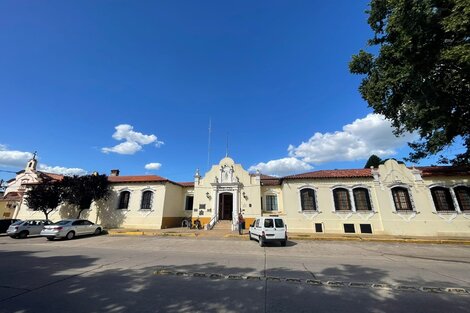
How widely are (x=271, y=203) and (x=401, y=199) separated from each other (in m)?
12.0

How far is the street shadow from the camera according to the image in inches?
166

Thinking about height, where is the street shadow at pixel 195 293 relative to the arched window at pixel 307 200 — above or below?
below

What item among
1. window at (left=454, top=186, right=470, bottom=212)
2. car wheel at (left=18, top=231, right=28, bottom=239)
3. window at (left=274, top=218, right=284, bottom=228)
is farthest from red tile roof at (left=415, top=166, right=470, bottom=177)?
car wheel at (left=18, top=231, right=28, bottom=239)

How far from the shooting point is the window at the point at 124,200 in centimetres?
2355

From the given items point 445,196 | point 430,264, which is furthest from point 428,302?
point 445,196

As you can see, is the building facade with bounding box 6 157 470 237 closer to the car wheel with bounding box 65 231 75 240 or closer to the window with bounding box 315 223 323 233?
the window with bounding box 315 223 323 233

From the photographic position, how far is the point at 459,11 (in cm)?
917

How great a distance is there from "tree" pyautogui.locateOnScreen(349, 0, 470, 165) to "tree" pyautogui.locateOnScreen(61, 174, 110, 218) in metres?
26.5

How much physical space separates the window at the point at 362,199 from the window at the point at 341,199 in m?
0.69

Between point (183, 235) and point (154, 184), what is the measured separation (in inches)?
326

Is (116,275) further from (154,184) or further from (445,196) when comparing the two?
(445,196)

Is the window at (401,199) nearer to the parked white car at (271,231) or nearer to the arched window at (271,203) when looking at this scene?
the arched window at (271,203)

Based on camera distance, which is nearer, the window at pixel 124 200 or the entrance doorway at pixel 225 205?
the entrance doorway at pixel 225 205

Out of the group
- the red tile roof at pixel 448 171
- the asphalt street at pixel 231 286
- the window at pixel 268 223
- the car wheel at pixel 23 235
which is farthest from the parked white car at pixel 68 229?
the red tile roof at pixel 448 171
